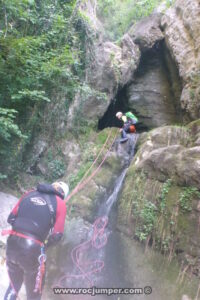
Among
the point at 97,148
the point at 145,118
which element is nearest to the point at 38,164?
the point at 97,148

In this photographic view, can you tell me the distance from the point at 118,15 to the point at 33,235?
1879 centimetres

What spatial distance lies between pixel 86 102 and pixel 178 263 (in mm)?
7194

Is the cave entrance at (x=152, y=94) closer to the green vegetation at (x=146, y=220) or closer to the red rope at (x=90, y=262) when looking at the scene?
the green vegetation at (x=146, y=220)

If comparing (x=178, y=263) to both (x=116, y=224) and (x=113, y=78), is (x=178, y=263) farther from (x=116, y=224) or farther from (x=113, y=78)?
(x=113, y=78)

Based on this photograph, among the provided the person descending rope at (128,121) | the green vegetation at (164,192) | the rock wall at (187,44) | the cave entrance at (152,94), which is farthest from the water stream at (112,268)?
the cave entrance at (152,94)

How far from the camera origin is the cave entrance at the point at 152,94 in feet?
38.7

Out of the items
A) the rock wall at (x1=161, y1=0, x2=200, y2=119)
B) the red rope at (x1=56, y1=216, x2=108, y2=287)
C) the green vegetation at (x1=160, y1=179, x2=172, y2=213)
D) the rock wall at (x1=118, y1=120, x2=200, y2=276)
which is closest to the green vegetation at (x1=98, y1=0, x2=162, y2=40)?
the rock wall at (x1=161, y1=0, x2=200, y2=119)

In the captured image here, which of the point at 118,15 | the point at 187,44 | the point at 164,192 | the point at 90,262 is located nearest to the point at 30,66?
the point at 164,192

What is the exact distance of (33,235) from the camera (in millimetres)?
2906

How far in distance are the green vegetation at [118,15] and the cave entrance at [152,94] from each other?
4.71 meters

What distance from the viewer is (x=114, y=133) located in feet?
31.8

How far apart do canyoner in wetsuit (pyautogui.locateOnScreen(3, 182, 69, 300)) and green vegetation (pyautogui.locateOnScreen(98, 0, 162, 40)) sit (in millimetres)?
16239

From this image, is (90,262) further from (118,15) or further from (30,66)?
(118,15)

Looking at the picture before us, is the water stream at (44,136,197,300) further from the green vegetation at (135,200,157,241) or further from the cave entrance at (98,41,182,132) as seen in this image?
the cave entrance at (98,41,182,132)
